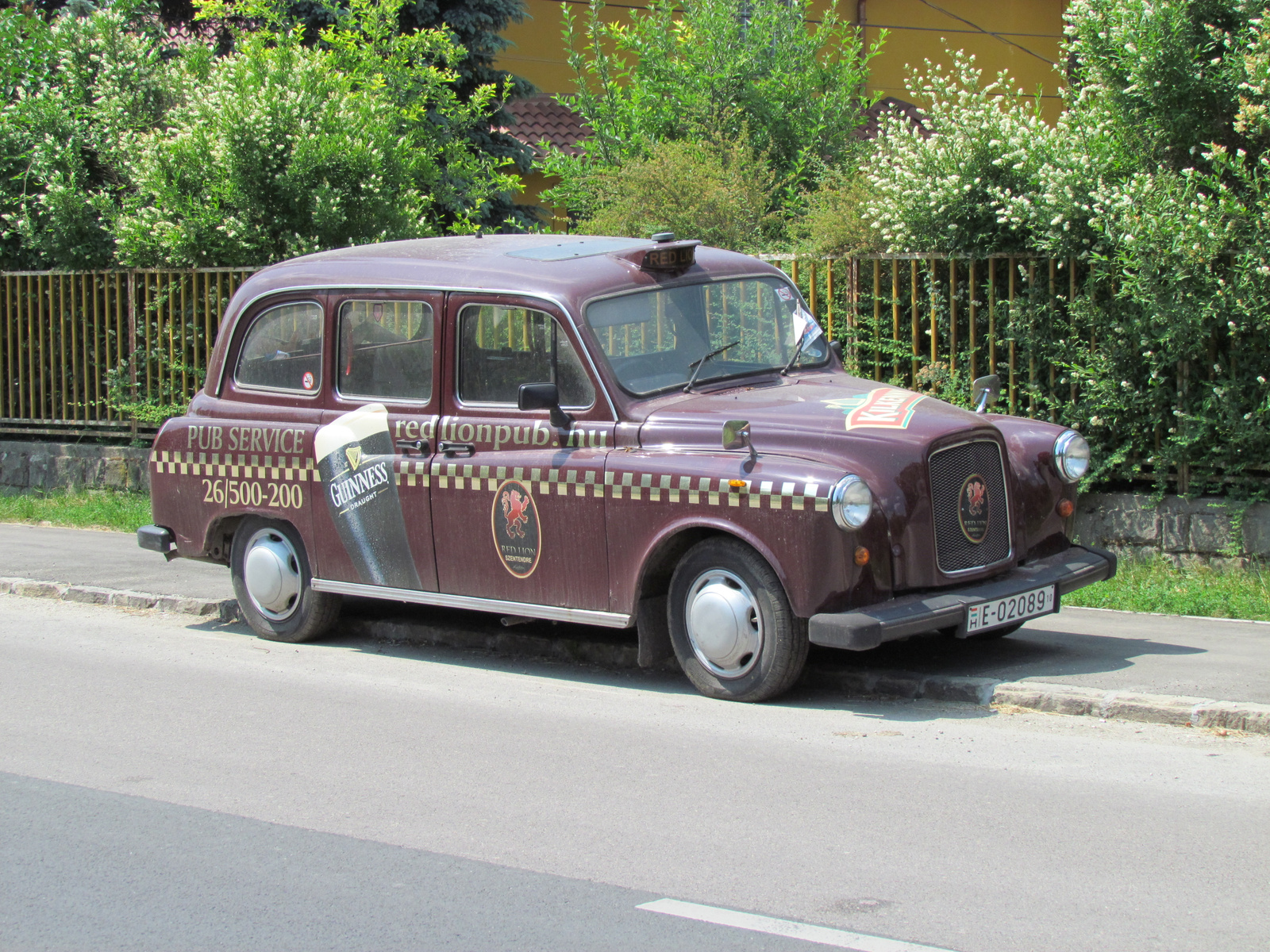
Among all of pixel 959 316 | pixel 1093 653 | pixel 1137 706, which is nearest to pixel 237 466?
pixel 1093 653

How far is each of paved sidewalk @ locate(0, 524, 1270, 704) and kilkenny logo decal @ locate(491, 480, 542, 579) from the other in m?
0.95

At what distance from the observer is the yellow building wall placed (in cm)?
2684

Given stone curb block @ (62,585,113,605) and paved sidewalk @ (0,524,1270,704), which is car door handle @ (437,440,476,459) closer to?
paved sidewalk @ (0,524,1270,704)

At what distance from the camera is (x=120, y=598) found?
→ 404 inches

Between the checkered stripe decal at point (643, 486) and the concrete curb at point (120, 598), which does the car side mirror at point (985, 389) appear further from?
the concrete curb at point (120, 598)

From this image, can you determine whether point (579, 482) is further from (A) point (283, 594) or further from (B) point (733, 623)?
(A) point (283, 594)

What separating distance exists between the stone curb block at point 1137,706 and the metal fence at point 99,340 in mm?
9832

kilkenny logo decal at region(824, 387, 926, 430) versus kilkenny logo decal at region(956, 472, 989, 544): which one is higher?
kilkenny logo decal at region(824, 387, 926, 430)

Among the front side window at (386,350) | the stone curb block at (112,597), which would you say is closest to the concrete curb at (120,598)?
the stone curb block at (112,597)

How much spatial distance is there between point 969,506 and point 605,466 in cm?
178

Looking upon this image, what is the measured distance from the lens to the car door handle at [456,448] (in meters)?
7.84

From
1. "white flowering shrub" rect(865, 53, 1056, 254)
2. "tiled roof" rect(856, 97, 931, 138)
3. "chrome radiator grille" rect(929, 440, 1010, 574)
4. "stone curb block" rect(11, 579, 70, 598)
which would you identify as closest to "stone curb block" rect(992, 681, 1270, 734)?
"chrome radiator grille" rect(929, 440, 1010, 574)

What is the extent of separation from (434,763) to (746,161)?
10912mm

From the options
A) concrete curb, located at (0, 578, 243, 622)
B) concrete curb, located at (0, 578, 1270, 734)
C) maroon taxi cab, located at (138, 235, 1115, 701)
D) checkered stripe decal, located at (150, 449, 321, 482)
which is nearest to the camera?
concrete curb, located at (0, 578, 1270, 734)
